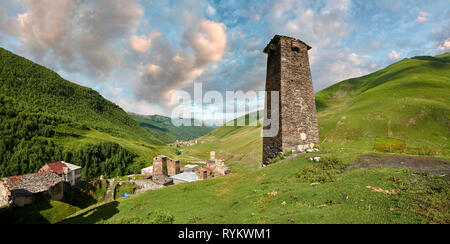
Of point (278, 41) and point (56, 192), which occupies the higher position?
point (278, 41)

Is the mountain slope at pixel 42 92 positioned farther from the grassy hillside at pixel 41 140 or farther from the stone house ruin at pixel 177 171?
the stone house ruin at pixel 177 171

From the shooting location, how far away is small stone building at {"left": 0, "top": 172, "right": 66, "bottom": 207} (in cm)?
1329

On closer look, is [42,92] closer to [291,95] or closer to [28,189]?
[28,189]

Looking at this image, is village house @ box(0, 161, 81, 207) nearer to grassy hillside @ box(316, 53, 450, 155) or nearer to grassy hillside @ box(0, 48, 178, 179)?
grassy hillside @ box(316, 53, 450, 155)

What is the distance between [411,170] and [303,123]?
9099 mm

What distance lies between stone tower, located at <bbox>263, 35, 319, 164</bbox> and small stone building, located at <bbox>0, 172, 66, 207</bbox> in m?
21.5

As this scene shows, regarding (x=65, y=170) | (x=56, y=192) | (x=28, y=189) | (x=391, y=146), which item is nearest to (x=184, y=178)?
(x=56, y=192)

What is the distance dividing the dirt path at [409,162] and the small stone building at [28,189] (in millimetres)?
24486

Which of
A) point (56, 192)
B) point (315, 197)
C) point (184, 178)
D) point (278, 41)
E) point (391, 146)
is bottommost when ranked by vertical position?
point (184, 178)

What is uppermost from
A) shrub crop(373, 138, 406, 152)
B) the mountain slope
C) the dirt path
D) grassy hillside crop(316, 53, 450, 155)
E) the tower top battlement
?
the mountain slope

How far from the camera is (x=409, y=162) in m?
9.43

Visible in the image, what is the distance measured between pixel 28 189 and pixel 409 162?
38680 mm

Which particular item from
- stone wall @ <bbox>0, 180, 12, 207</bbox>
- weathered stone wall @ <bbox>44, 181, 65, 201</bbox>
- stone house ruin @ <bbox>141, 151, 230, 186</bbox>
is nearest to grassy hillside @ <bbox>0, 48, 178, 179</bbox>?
stone house ruin @ <bbox>141, 151, 230, 186</bbox>

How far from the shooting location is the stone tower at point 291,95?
16250 millimetres
